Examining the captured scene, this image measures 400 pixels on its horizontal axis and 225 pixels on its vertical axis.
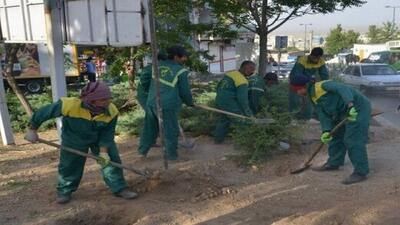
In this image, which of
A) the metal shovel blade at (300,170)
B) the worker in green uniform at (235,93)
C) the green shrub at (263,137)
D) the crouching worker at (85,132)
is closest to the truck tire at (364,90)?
the worker in green uniform at (235,93)

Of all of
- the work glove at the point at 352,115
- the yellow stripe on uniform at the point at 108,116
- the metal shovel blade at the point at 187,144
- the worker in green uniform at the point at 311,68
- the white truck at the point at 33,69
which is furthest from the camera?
the white truck at the point at 33,69

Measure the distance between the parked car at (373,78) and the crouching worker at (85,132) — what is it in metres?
12.4

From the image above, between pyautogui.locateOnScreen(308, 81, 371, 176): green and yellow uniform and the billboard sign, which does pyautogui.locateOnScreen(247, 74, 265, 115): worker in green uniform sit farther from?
the billboard sign

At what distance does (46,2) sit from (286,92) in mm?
5010

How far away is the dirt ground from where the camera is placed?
4668 millimetres

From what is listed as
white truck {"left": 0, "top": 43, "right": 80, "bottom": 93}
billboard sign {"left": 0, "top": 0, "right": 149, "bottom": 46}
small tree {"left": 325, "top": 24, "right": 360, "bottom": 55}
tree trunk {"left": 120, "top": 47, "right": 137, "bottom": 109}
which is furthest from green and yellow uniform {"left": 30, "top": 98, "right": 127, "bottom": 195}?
small tree {"left": 325, "top": 24, "right": 360, "bottom": 55}

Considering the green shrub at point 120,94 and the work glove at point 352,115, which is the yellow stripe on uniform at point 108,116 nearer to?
the work glove at point 352,115

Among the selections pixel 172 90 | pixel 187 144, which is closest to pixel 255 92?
pixel 187 144

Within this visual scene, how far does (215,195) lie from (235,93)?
2.47 m

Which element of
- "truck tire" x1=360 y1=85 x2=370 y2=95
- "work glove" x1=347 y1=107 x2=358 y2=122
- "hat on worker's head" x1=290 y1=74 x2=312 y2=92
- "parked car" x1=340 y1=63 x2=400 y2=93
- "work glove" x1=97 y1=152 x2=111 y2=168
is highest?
"hat on worker's head" x1=290 y1=74 x2=312 y2=92

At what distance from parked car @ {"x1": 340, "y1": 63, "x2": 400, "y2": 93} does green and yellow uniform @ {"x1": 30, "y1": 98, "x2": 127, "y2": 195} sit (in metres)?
12.5

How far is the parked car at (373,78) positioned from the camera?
16547mm

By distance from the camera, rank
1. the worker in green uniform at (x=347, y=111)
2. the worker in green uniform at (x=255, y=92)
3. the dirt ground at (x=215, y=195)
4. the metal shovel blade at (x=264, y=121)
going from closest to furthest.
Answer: the dirt ground at (x=215, y=195)
the worker in green uniform at (x=347, y=111)
the metal shovel blade at (x=264, y=121)
the worker in green uniform at (x=255, y=92)

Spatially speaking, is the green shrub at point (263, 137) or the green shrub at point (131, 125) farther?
the green shrub at point (131, 125)
